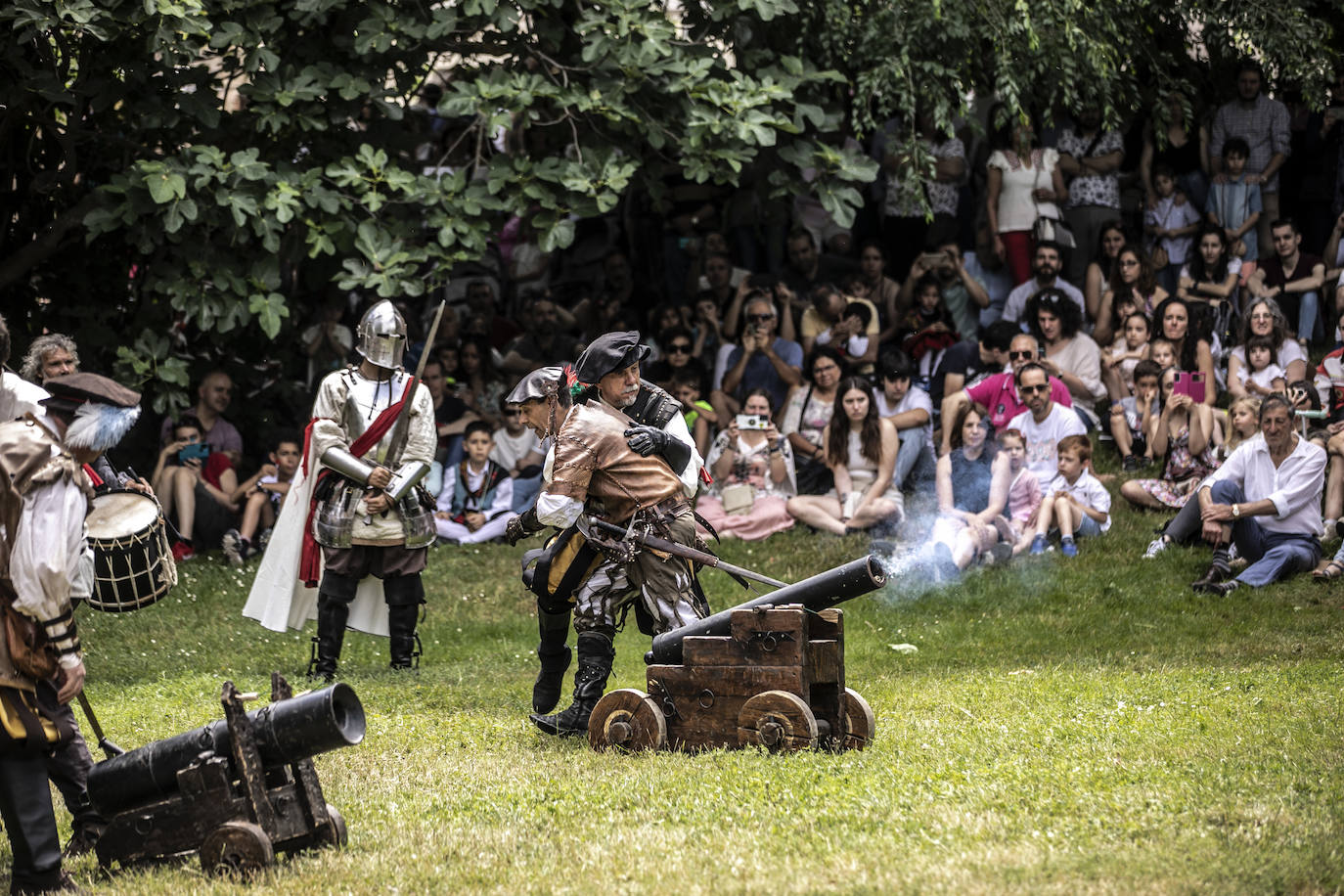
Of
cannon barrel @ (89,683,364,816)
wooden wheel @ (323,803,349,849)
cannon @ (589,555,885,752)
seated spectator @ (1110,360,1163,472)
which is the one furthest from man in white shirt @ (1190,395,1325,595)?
cannon barrel @ (89,683,364,816)

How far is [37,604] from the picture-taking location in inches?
184

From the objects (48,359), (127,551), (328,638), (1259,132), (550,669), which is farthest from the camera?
(1259,132)

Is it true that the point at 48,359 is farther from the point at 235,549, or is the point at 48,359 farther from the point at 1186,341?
the point at 1186,341

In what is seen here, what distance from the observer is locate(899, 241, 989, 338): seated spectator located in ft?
44.2

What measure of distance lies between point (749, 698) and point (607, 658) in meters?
0.99

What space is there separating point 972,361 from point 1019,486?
1.71m

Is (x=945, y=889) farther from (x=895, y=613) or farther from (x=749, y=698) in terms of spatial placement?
(x=895, y=613)

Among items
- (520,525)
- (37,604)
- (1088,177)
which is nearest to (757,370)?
(1088,177)

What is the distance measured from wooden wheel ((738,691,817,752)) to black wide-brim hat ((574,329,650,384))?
63.2 inches

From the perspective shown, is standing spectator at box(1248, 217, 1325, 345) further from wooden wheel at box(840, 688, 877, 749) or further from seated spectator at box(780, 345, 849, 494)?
wooden wheel at box(840, 688, 877, 749)

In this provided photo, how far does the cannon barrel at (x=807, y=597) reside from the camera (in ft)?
20.2

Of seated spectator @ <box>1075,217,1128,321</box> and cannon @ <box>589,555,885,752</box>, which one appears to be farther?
seated spectator @ <box>1075,217,1128,321</box>

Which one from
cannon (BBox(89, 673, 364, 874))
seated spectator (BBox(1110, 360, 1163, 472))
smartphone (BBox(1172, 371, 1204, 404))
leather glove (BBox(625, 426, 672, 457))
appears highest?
leather glove (BBox(625, 426, 672, 457))

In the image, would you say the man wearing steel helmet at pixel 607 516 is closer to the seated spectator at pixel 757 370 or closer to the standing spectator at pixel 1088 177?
the seated spectator at pixel 757 370
